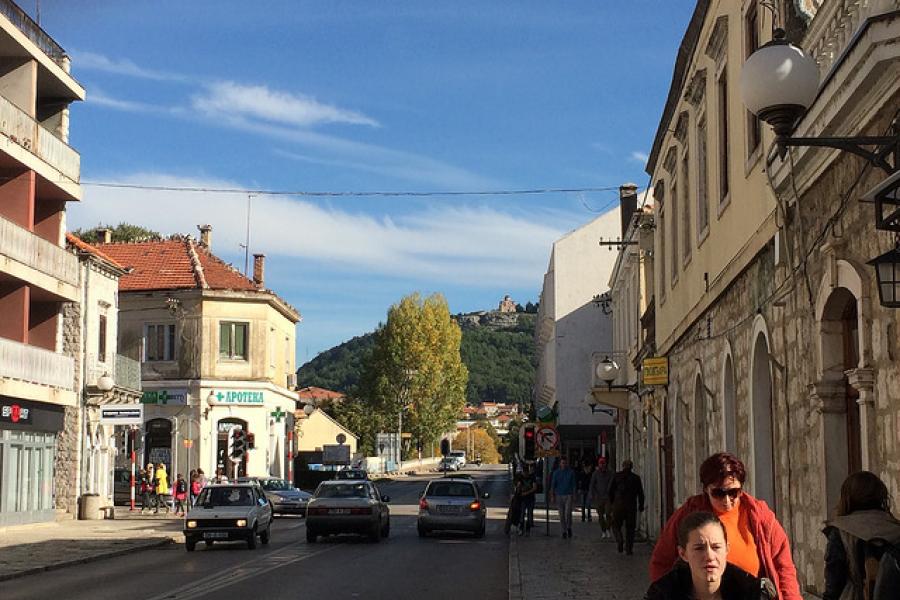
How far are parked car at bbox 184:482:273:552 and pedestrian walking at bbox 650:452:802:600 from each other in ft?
69.0

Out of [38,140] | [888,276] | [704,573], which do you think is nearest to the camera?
[704,573]

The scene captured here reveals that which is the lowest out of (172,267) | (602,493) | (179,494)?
(179,494)

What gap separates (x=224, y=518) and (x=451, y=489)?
269 inches

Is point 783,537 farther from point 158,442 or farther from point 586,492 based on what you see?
point 158,442

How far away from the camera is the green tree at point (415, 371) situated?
319ft

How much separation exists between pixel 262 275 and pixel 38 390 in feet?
96.4

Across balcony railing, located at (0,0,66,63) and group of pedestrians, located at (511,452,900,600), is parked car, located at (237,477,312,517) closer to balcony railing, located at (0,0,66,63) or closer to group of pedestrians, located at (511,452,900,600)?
balcony railing, located at (0,0,66,63)

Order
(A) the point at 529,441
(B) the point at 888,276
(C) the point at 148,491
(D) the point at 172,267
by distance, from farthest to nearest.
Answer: (D) the point at 172,267, (C) the point at 148,491, (A) the point at 529,441, (B) the point at 888,276

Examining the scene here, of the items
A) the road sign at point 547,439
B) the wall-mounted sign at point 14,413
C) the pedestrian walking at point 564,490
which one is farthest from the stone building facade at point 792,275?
the wall-mounted sign at point 14,413

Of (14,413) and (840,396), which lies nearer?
(840,396)

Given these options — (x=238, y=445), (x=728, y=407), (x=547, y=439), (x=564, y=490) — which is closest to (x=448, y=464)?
(x=238, y=445)

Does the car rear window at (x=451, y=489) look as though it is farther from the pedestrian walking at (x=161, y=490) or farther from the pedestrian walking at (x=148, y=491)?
the pedestrian walking at (x=148, y=491)

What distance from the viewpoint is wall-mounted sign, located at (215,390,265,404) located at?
5453 cm

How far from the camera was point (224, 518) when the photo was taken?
2630cm
